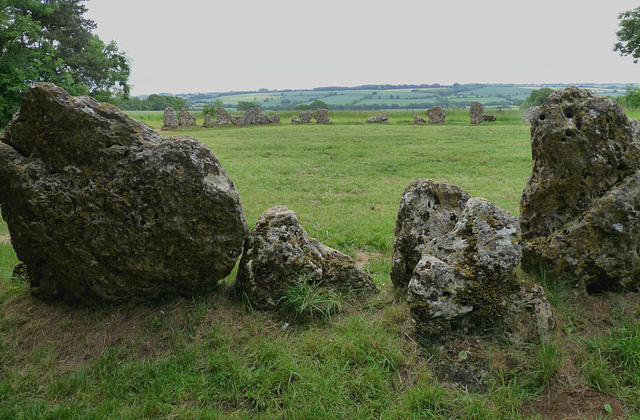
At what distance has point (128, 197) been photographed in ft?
15.8

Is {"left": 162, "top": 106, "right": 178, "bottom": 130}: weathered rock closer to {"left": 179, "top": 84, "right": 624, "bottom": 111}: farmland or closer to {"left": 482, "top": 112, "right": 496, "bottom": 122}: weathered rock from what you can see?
{"left": 179, "top": 84, "right": 624, "bottom": 111}: farmland

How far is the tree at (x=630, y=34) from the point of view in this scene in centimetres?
4131

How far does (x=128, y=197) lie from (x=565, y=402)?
481 centimetres

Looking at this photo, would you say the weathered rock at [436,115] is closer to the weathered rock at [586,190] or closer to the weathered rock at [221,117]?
the weathered rock at [221,117]

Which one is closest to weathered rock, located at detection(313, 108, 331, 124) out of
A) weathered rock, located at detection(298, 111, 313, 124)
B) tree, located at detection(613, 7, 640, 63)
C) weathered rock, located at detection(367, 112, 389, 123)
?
weathered rock, located at detection(298, 111, 313, 124)

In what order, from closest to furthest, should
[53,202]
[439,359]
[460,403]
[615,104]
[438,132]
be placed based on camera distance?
[460,403]
[439,359]
[53,202]
[615,104]
[438,132]

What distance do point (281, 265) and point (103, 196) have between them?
2149mm

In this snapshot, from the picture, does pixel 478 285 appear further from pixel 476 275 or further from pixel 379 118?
pixel 379 118

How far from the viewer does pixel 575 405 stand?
3816 mm

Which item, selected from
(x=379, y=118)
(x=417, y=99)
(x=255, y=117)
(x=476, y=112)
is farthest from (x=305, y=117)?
(x=417, y=99)

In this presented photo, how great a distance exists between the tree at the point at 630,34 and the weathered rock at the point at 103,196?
50.6 meters

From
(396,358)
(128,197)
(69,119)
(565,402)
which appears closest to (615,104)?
(565,402)

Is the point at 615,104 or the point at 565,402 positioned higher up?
the point at 615,104

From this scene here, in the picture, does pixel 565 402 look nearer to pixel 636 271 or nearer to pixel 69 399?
pixel 636 271
